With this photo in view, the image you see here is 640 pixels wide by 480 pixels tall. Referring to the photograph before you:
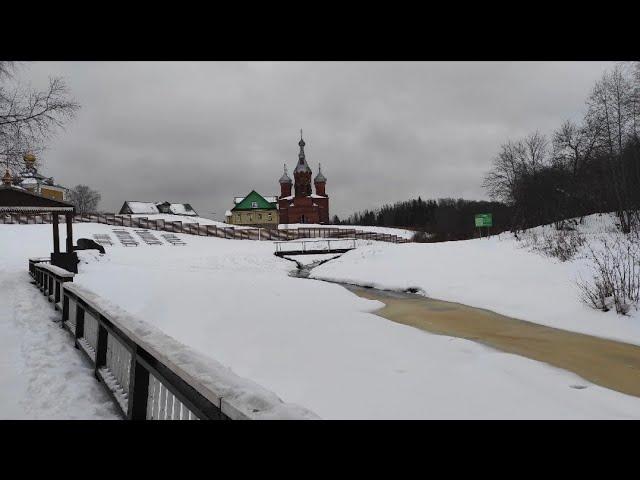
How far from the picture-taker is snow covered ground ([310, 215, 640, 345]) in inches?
449

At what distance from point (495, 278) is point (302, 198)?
6402cm

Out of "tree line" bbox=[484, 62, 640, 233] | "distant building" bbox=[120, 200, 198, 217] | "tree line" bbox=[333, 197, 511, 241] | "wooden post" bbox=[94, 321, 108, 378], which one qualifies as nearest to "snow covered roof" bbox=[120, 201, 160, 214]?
"distant building" bbox=[120, 200, 198, 217]

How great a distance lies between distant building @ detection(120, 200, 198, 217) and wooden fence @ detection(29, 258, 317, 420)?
8164cm

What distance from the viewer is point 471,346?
8.65 m

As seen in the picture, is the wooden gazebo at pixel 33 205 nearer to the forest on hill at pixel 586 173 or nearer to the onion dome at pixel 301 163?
the forest on hill at pixel 586 173

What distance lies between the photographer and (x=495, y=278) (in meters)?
17.6

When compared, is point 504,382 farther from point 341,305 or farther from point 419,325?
point 341,305

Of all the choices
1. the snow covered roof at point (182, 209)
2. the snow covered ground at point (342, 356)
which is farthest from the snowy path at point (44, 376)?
the snow covered roof at point (182, 209)

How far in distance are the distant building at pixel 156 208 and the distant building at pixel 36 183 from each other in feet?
79.1

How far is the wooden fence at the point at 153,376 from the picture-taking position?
2.24m

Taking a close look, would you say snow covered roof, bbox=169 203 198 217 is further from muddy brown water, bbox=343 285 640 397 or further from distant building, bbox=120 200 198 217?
muddy brown water, bbox=343 285 640 397

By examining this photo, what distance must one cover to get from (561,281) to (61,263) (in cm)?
1932

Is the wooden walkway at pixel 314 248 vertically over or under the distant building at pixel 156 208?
under
